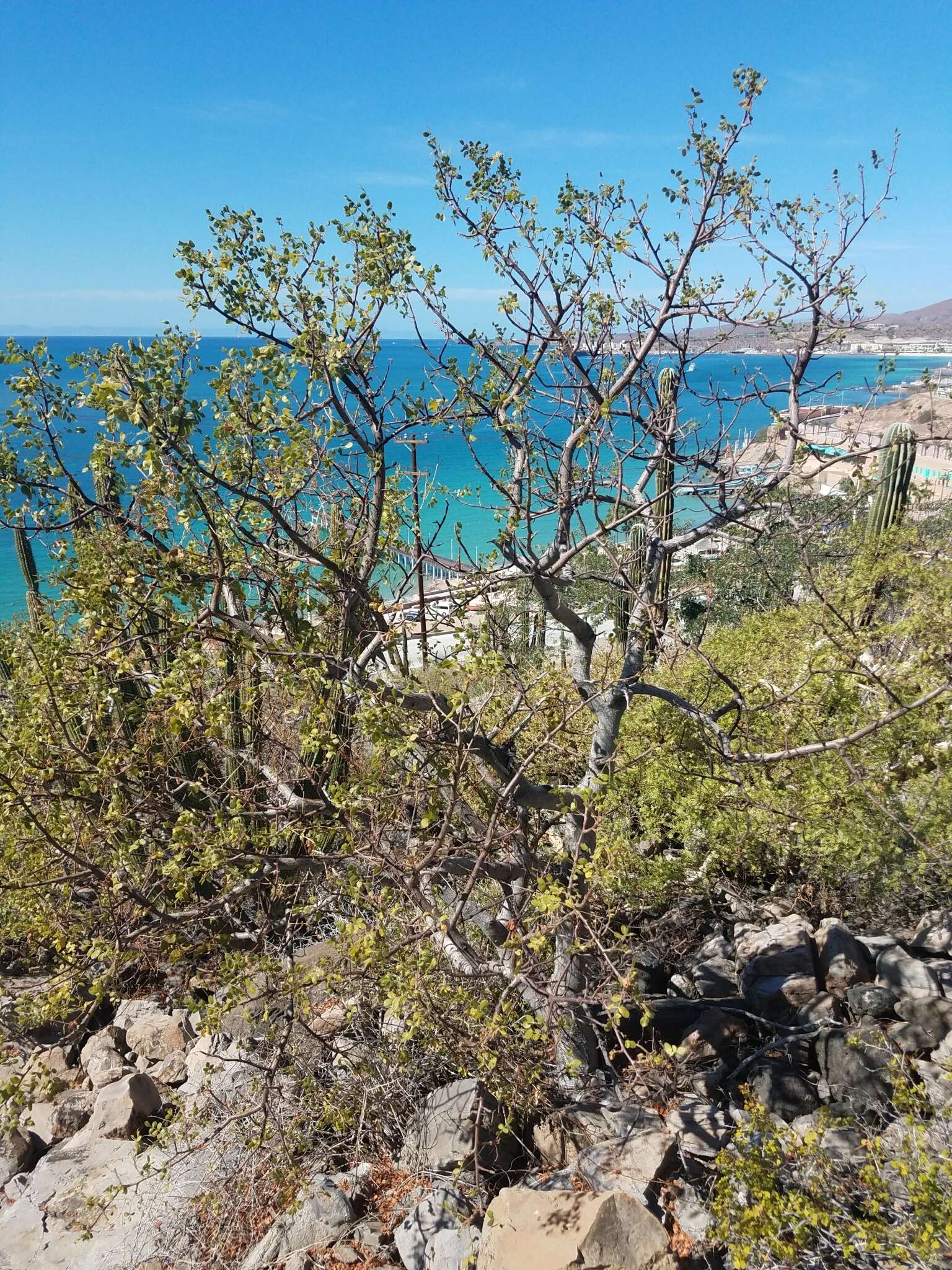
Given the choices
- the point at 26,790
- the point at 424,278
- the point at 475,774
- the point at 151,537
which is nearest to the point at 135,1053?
the point at 26,790

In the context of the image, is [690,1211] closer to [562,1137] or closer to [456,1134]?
[562,1137]

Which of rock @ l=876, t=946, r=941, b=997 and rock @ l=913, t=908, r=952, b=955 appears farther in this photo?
rock @ l=913, t=908, r=952, b=955

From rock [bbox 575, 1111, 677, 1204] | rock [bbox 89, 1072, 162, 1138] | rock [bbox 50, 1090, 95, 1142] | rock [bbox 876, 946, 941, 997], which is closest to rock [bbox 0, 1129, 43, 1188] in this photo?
rock [bbox 50, 1090, 95, 1142]

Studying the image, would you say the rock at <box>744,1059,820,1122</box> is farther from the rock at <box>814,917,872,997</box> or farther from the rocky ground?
the rock at <box>814,917,872,997</box>

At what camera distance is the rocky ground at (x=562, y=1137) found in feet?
11.0

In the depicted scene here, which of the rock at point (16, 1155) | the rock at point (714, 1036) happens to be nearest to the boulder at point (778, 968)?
the rock at point (714, 1036)

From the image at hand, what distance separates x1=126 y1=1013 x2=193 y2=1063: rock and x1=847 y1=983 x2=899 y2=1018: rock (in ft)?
13.3

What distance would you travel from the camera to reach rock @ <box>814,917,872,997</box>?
4.58m

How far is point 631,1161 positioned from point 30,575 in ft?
23.4

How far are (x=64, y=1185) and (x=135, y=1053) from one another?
1.10 meters

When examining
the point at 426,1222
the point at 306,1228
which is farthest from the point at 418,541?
the point at 306,1228

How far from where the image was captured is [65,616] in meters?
4.31

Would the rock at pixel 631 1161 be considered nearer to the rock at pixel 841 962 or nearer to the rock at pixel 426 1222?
the rock at pixel 426 1222

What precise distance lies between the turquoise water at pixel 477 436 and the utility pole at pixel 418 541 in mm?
83
